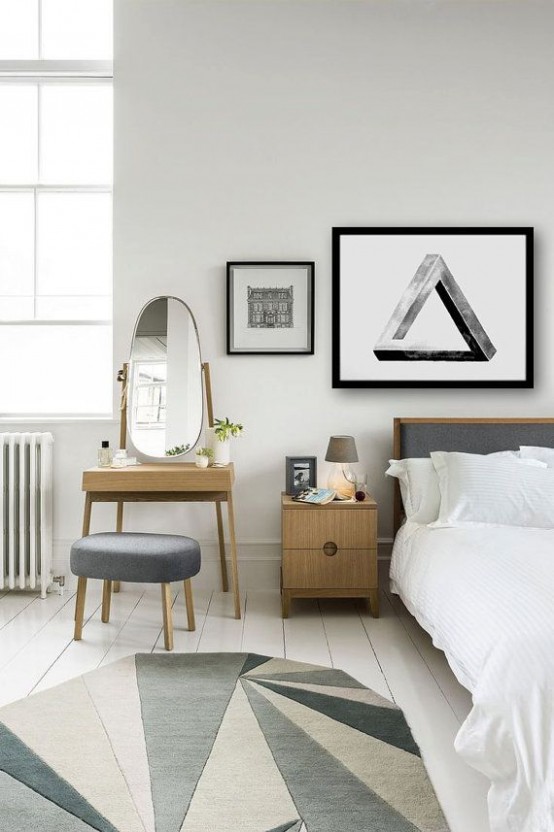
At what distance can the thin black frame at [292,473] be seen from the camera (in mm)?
3643

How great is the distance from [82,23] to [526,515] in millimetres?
3645

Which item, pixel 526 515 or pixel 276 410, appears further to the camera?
pixel 276 410

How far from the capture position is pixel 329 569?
3387 mm

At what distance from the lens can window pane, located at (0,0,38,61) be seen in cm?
399

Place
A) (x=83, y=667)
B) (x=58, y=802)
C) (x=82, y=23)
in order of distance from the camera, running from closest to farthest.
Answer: (x=58, y=802) < (x=83, y=667) < (x=82, y=23)

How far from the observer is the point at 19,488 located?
3732mm

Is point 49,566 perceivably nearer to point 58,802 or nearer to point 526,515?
point 58,802

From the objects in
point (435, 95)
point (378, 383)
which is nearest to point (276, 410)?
point (378, 383)

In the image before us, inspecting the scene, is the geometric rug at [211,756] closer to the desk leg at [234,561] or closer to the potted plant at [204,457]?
the desk leg at [234,561]

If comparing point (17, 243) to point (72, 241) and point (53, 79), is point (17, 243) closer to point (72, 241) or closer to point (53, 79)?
point (72, 241)

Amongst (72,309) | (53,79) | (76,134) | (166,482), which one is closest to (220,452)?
(166,482)

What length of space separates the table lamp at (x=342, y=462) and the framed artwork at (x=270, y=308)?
574mm

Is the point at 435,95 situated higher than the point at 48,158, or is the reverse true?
the point at 435,95

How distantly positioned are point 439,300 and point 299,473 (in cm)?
123
